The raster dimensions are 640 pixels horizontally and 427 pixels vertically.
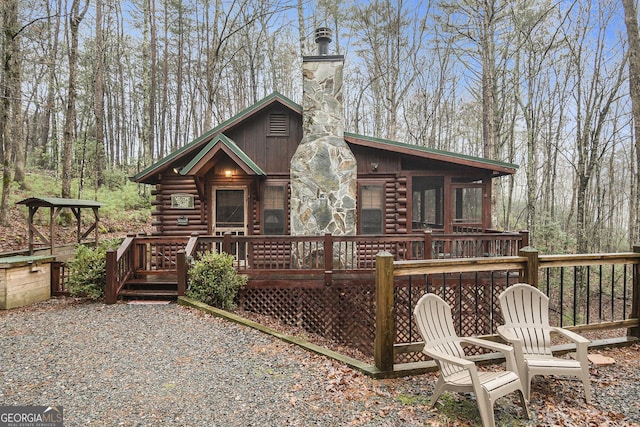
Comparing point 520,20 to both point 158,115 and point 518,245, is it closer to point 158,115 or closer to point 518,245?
point 518,245

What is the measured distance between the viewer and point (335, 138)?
9.13 m

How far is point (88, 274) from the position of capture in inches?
270

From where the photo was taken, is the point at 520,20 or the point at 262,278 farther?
the point at 520,20

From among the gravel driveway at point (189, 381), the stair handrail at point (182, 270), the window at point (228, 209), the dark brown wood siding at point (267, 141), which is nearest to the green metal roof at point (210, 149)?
the dark brown wood siding at point (267, 141)

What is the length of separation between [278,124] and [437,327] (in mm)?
7781

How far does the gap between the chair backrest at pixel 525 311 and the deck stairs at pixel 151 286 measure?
19.6 feet

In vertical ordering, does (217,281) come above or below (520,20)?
below

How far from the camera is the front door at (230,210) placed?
984cm

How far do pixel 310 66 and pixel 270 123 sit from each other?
1.94 m

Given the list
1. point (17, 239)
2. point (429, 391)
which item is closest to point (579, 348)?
point (429, 391)

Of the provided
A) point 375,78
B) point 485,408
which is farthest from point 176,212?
point 375,78

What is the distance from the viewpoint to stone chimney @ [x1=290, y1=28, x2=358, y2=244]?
8922mm

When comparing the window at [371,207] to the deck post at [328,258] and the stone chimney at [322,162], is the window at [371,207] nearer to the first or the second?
the stone chimney at [322,162]

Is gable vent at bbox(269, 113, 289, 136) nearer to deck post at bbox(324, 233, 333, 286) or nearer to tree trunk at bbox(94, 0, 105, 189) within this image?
deck post at bbox(324, 233, 333, 286)
